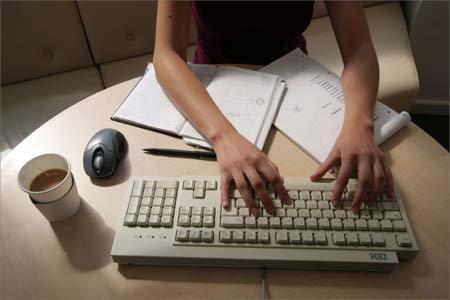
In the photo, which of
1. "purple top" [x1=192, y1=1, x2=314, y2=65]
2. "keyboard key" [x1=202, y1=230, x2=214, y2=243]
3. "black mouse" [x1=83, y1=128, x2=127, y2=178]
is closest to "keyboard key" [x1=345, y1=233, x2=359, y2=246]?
"keyboard key" [x1=202, y1=230, x2=214, y2=243]

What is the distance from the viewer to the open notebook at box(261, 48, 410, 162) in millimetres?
749

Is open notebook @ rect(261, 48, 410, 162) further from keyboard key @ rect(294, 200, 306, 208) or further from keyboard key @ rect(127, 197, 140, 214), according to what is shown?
keyboard key @ rect(127, 197, 140, 214)

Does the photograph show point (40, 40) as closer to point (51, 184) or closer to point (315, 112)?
point (51, 184)

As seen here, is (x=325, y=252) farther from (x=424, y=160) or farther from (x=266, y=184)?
(x=424, y=160)

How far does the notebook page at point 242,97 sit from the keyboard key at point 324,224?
0.72ft

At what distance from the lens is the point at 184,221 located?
1.99 ft

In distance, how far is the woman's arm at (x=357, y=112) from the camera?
644mm

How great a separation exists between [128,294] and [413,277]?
1.47 feet

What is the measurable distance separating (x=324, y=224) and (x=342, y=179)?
0.09 m

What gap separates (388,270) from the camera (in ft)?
1.89

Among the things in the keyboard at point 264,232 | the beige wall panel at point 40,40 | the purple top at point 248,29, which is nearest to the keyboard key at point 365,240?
the keyboard at point 264,232

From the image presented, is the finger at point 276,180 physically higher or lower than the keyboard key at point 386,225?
higher

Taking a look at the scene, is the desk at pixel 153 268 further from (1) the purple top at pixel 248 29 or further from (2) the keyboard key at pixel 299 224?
(1) the purple top at pixel 248 29

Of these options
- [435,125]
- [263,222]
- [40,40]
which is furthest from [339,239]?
[435,125]
